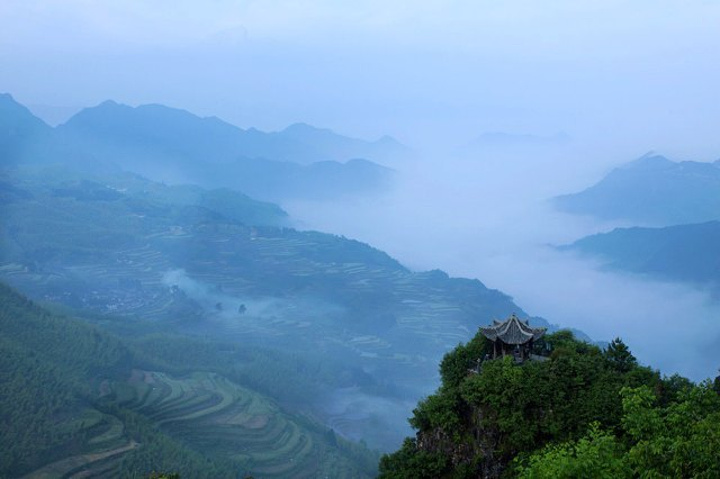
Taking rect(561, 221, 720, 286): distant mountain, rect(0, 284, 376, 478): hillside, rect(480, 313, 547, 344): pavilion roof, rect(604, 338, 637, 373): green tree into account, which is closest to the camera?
rect(604, 338, 637, 373): green tree

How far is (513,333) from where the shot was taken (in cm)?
2688

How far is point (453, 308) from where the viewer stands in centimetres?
14250

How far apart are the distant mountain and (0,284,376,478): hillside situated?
376 feet

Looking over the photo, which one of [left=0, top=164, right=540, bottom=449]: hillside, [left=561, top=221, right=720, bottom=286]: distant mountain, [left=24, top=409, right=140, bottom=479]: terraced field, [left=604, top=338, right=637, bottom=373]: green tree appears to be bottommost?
[left=24, top=409, right=140, bottom=479]: terraced field

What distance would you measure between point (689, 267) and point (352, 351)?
8965 cm

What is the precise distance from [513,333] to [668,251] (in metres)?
150

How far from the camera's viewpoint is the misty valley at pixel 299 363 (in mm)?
22000

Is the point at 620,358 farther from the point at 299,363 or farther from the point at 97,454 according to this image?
the point at 299,363

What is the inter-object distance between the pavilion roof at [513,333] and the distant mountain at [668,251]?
135m

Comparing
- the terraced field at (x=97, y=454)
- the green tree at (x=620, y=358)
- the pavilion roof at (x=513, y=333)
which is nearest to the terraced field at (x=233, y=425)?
the terraced field at (x=97, y=454)

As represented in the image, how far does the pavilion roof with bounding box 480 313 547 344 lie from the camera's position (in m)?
26.7

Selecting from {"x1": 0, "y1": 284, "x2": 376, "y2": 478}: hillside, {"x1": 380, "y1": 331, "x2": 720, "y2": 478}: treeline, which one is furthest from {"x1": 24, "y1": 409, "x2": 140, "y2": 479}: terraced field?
{"x1": 380, "y1": 331, "x2": 720, "y2": 478}: treeline

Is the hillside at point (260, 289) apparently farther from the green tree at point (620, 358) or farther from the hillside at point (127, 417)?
the green tree at point (620, 358)

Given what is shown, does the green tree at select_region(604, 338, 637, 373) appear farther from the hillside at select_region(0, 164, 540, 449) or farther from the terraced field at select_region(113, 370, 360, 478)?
the hillside at select_region(0, 164, 540, 449)
